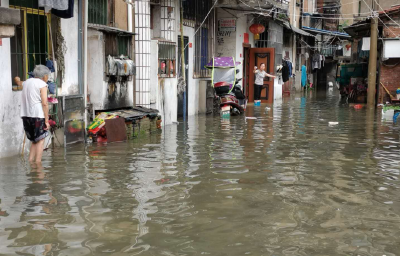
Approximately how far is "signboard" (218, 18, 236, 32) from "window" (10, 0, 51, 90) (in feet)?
40.1

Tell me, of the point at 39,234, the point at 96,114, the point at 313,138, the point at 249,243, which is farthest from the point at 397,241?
the point at 96,114

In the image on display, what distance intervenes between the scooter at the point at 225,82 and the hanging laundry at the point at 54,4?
29.2ft

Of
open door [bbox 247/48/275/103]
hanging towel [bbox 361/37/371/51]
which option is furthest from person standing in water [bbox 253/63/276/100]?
hanging towel [bbox 361/37/371/51]

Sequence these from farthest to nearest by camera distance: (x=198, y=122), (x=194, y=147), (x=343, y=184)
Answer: (x=198, y=122) → (x=194, y=147) → (x=343, y=184)

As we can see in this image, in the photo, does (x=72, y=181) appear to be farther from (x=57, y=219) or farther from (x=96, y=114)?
(x=96, y=114)

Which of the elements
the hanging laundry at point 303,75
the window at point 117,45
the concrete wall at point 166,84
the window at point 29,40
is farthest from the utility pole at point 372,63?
the hanging laundry at point 303,75

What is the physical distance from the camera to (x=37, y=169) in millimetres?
8453

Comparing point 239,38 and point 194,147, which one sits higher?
point 239,38

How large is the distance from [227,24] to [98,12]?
1011 centimetres

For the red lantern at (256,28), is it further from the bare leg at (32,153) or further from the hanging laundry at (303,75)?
the bare leg at (32,153)

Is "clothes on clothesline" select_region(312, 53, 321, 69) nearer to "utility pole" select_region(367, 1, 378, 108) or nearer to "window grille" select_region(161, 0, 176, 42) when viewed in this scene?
"utility pole" select_region(367, 1, 378, 108)

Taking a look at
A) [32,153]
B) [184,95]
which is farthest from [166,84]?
[32,153]

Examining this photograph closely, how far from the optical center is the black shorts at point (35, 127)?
8.63 m

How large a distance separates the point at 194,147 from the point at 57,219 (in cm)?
555
